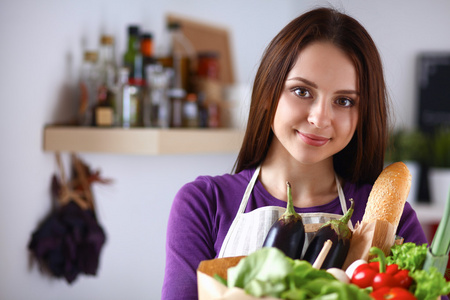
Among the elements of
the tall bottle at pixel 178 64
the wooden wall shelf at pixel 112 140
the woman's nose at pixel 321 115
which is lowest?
the wooden wall shelf at pixel 112 140

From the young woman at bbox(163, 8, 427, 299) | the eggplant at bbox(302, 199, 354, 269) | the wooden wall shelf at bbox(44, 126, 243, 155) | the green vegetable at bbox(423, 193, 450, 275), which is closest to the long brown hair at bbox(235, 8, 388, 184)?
the young woman at bbox(163, 8, 427, 299)

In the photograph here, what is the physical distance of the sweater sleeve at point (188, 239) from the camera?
988mm

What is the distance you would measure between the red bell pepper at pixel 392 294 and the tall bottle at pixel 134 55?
142cm

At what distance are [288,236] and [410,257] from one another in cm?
17

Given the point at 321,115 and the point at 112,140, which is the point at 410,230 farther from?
the point at 112,140

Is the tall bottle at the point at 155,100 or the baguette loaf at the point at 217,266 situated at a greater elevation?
the tall bottle at the point at 155,100

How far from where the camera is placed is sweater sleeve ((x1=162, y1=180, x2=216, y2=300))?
99 centimetres

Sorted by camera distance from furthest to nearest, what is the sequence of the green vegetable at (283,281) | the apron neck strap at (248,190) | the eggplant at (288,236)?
the apron neck strap at (248,190)
the eggplant at (288,236)
the green vegetable at (283,281)

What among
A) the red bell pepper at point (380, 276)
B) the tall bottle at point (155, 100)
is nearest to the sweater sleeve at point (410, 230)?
the red bell pepper at point (380, 276)

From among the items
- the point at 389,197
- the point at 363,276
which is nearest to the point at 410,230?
the point at 389,197

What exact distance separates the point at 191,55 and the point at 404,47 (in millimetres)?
1538

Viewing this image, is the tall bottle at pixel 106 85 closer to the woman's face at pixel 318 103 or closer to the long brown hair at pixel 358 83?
the long brown hair at pixel 358 83

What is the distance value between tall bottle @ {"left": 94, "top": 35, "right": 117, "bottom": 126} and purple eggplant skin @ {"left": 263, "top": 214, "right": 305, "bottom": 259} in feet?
3.79

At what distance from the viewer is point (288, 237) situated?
853 millimetres
